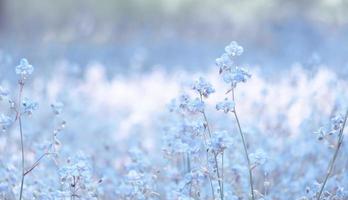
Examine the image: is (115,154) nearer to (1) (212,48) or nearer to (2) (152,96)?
(2) (152,96)

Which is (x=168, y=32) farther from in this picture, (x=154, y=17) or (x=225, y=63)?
(x=225, y=63)

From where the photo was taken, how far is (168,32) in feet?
43.7

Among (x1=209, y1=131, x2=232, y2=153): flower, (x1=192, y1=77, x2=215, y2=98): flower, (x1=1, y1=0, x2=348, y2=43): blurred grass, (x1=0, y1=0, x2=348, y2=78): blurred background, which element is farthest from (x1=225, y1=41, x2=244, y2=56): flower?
(x1=1, y1=0, x2=348, y2=43): blurred grass

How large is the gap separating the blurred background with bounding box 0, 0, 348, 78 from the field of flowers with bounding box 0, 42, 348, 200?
228 cm

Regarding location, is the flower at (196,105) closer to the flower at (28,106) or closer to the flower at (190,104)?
the flower at (190,104)

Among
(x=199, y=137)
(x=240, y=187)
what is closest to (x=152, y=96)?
(x=240, y=187)

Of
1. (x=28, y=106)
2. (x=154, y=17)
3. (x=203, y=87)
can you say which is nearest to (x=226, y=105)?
(x=203, y=87)

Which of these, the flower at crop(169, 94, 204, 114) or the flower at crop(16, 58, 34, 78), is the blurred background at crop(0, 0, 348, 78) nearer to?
the flower at crop(169, 94, 204, 114)

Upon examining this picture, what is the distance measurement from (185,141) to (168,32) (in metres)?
10.2

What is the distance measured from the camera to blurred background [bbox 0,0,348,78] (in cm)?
1005

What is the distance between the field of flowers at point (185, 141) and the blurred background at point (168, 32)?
90.0 inches

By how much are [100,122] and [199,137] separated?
3.27 m

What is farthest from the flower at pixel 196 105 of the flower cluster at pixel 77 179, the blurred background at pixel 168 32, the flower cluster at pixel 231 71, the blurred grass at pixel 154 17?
the blurred grass at pixel 154 17

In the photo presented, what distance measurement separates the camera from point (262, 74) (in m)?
6.10
